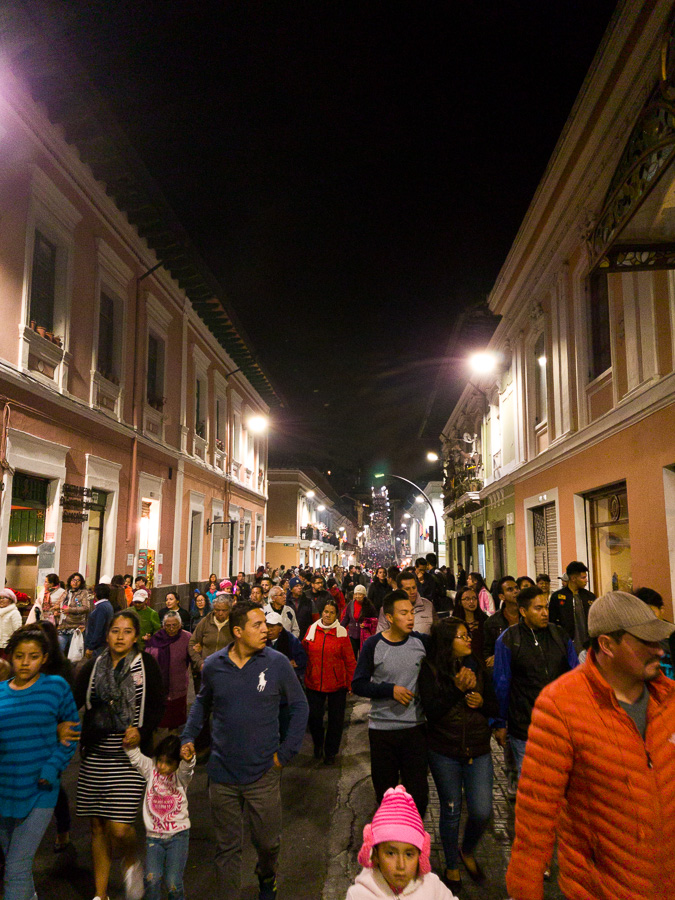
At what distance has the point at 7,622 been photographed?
24.1 ft

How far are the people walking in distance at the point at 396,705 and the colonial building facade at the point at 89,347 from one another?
7110mm

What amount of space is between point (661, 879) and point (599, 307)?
427 inches

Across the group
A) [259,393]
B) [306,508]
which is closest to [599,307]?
[259,393]

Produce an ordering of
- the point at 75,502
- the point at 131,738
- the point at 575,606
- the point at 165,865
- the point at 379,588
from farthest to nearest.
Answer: the point at 379,588 → the point at 75,502 → the point at 575,606 → the point at 131,738 → the point at 165,865

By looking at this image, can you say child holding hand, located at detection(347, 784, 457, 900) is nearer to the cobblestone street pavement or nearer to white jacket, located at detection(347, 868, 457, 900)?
white jacket, located at detection(347, 868, 457, 900)

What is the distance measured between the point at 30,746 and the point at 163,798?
0.84m

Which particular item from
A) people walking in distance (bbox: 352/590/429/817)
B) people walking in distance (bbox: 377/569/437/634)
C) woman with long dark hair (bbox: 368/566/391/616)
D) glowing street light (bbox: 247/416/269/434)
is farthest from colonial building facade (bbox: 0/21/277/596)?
people walking in distance (bbox: 352/590/429/817)

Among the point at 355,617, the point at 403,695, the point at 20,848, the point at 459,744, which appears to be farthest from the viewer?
the point at 355,617

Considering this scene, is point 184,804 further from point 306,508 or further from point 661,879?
point 306,508

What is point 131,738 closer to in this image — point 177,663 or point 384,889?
point 384,889

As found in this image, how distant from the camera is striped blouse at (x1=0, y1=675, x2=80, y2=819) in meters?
3.51

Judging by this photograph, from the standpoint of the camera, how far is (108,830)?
3.86m

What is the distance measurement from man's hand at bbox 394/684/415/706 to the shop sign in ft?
29.1

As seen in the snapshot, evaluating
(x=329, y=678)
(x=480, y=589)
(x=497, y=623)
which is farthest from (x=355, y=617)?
(x=497, y=623)
